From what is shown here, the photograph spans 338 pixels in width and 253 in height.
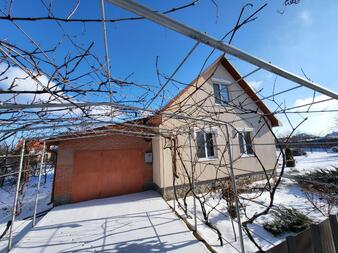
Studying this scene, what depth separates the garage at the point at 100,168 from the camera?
662 cm

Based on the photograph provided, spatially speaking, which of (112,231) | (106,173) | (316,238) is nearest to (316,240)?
(316,238)

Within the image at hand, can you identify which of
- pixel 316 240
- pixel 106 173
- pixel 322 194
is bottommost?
pixel 322 194

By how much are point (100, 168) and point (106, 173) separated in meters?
0.33

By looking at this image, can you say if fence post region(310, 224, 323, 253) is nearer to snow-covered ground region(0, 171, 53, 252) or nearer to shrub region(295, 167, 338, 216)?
shrub region(295, 167, 338, 216)

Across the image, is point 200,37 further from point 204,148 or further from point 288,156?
point 204,148

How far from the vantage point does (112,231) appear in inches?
159

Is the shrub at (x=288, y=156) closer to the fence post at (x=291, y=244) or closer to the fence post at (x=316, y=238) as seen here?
the fence post at (x=316, y=238)

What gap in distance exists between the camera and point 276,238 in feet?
12.5

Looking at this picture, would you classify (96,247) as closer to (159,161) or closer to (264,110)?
(159,161)

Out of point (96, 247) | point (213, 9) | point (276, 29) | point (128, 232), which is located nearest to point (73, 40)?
point (213, 9)

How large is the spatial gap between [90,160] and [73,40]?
22.3 feet

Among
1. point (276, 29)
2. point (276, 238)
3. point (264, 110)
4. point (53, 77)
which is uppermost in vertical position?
point (264, 110)


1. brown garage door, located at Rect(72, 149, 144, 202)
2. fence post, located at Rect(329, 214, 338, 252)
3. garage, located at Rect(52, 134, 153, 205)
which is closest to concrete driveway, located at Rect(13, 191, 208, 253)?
garage, located at Rect(52, 134, 153, 205)

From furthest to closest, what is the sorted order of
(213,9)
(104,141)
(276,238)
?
(104,141)
(276,238)
(213,9)
